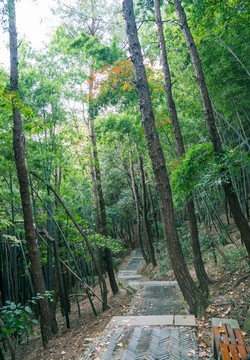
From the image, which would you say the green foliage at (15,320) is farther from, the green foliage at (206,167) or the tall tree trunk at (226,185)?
the tall tree trunk at (226,185)

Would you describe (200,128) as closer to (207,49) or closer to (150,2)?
(207,49)

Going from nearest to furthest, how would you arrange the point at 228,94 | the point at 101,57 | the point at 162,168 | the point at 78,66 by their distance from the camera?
the point at 162,168
the point at 228,94
the point at 101,57
the point at 78,66

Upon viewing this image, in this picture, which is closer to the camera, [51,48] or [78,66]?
[51,48]

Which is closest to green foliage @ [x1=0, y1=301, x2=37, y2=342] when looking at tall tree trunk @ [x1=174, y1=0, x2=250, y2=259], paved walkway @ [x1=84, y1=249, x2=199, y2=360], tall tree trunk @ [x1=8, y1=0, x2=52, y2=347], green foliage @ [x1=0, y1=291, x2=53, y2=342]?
green foliage @ [x1=0, y1=291, x2=53, y2=342]

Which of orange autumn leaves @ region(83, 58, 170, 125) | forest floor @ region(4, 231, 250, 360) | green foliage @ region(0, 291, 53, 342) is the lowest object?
forest floor @ region(4, 231, 250, 360)

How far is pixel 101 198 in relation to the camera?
8.70 metres

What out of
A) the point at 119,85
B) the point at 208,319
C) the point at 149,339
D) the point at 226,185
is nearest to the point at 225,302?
the point at 208,319

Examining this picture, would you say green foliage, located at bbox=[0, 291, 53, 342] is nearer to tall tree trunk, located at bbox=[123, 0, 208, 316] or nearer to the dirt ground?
the dirt ground

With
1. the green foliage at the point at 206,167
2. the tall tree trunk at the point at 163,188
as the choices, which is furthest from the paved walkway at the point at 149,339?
the green foliage at the point at 206,167

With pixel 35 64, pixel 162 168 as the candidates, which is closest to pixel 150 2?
pixel 35 64

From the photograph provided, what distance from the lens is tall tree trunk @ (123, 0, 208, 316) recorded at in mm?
3865

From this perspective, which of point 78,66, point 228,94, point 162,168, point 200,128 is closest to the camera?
point 162,168

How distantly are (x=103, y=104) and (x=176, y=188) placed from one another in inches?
196

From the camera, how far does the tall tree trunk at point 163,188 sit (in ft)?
12.7
